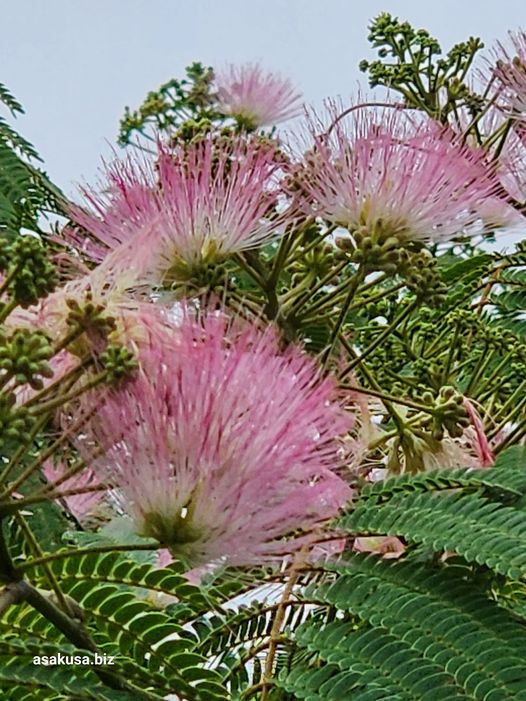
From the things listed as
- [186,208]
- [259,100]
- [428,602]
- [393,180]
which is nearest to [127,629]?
[428,602]

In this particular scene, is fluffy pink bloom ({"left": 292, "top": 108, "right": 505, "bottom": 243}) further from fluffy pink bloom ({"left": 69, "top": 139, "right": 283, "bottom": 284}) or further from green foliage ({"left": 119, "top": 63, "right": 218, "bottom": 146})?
green foliage ({"left": 119, "top": 63, "right": 218, "bottom": 146})

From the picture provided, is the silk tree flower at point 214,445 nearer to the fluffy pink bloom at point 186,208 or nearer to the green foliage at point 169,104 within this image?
the fluffy pink bloom at point 186,208

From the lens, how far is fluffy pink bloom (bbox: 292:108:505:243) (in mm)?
1316

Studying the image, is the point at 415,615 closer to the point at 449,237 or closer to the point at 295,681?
the point at 295,681

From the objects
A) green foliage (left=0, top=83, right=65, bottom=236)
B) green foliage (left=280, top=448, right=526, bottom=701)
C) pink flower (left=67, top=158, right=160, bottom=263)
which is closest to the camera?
green foliage (left=280, top=448, right=526, bottom=701)

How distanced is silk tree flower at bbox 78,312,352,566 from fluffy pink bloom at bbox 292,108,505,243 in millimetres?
347

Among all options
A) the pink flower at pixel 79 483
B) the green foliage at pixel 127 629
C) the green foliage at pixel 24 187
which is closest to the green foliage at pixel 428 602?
the green foliage at pixel 127 629

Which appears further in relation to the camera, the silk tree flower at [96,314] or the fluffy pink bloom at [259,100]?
the fluffy pink bloom at [259,100]

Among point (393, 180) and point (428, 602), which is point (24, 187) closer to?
point (393, 180)

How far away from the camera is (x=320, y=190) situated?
4.40ft

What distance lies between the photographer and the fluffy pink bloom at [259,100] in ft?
7.14

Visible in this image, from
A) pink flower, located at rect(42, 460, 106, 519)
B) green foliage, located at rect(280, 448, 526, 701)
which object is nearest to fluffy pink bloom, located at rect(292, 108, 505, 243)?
green foliage, located at rect(280, 448, 526, 701)

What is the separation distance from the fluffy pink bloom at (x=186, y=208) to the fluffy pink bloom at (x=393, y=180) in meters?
0.07

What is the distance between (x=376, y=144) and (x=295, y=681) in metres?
0.61
